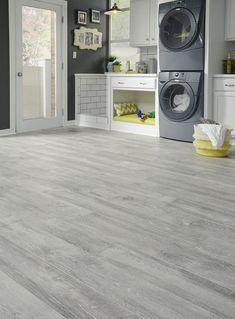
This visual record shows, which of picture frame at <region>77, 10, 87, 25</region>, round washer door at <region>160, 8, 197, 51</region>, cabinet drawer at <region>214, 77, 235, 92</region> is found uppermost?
picture frame at <region>77, 10, 87, 25</region>

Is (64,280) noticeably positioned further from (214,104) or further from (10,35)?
(10,35)

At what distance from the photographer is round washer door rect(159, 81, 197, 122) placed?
5.01m

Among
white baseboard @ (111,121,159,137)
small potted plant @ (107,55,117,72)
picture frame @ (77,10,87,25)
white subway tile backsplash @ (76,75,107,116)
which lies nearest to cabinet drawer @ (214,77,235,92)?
white baseboard @ (111,121,159,137)

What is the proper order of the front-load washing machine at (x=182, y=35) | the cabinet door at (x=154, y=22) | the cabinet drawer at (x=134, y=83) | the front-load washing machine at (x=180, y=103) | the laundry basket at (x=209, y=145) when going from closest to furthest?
the laundry basket at (x=209, y=145)
the front-load washing machine at (x=182, y=35)
the front-load washing machine at (x=180, y=103)
the cabinet drawer at (x=134, y=83)
the cabinet door at (x=154, y=22)

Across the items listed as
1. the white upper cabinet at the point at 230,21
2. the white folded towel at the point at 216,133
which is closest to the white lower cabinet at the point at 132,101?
the white upper cabinet at the point at 230,21

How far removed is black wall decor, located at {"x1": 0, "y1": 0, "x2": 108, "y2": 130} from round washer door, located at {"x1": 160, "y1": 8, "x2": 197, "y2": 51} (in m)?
1.94

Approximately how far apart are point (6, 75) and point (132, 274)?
460 centimetres

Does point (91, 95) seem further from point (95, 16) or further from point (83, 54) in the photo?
point (95, 16)

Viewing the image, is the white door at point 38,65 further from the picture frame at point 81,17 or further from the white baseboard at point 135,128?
the white baseboard at point 135,128

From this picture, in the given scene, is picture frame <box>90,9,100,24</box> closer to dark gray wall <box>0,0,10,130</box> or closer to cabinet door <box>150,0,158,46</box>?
cabinet door <box>150,0,158,46</box>

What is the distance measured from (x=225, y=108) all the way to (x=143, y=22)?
1987 millimetres

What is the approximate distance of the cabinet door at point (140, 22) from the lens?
5.93m

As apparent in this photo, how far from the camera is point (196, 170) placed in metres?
3.67

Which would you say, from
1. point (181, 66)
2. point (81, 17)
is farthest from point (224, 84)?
point (81, 17)
